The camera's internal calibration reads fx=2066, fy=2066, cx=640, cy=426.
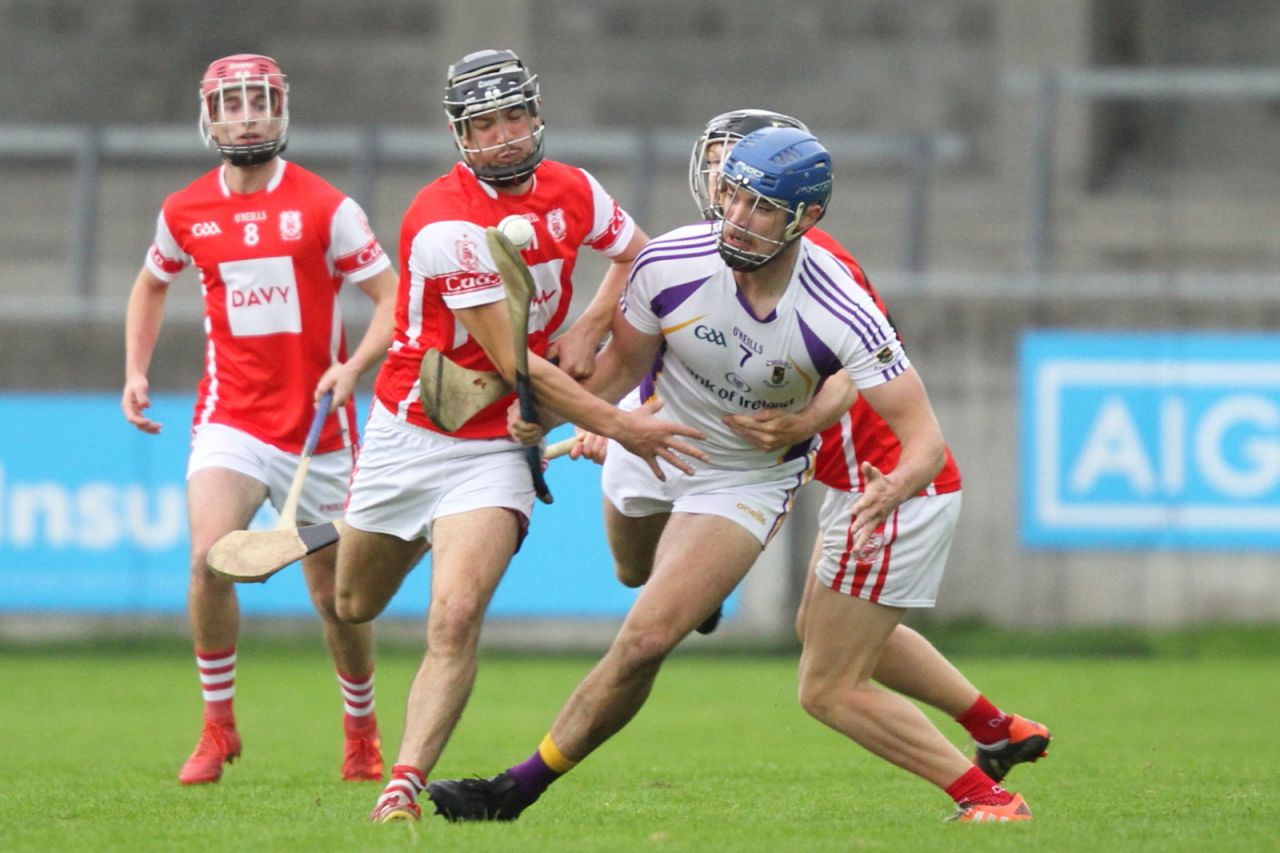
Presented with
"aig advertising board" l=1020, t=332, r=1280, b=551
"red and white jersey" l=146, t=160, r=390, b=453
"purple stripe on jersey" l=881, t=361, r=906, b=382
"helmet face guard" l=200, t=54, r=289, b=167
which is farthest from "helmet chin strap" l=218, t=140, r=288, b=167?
"aig advertising board" l=1020, t=332, r=1280, b=551

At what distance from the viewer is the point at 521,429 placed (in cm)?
582

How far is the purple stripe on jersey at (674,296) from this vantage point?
571 cm

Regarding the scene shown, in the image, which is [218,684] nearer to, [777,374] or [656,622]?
[656,622]

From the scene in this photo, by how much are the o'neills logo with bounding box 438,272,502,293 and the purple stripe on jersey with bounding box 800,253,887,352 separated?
2.84 ft

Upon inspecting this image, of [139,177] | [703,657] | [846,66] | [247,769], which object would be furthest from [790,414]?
[846,66]

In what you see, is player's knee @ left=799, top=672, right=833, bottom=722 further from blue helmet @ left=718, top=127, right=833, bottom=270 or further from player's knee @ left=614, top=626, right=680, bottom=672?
blue helmet @ left=718, top=127, right=833, bottom=270

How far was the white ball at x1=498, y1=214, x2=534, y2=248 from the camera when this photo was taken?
18.6 feet

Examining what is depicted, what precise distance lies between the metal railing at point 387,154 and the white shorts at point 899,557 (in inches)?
299

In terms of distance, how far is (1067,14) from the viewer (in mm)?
17109

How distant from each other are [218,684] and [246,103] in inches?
79.5

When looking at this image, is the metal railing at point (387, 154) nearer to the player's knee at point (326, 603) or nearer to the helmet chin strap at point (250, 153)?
the helmet chin strap at point (250, 153)

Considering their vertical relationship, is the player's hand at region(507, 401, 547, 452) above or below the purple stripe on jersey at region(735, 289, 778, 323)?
below

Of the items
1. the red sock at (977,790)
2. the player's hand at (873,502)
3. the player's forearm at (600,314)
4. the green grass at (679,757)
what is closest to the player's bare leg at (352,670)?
the green grass at (679,757)

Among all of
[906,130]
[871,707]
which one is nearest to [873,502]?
[871,707]
